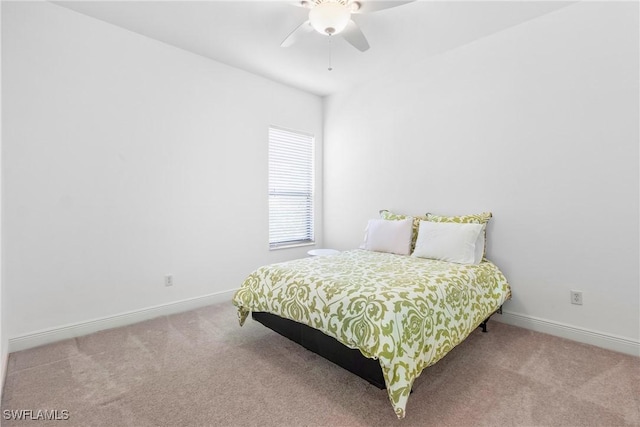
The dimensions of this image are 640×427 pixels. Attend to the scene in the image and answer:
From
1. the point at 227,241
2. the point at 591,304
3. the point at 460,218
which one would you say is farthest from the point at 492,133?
the point at 227,241

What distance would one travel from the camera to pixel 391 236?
3096 millimetres

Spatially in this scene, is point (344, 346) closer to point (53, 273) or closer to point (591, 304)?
point (591, 304)

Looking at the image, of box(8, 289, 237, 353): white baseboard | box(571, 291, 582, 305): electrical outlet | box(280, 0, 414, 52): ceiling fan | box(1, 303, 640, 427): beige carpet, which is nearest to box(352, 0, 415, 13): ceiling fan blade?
box(280, 0, 414, 52): ceiling fan

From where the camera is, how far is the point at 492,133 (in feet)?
9.17

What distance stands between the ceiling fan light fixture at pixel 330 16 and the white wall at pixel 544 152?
1.61m

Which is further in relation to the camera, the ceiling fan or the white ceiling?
the white ceiling

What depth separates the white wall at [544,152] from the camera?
2186 millimetres

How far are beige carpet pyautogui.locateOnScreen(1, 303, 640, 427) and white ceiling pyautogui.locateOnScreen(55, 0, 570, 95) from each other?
2624mm

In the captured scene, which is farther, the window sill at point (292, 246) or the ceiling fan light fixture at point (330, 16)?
the window sill at point (292, 246)

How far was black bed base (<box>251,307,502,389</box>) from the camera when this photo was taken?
161 centimetres

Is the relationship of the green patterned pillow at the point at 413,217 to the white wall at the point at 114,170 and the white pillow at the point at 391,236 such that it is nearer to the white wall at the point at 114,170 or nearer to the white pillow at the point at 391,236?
the white pillow at the point at 391,236

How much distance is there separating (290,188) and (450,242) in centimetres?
216

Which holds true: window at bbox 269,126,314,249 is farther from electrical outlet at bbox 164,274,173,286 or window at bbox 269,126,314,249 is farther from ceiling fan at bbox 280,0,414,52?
ceiling fan at bbox 280,0,414,52

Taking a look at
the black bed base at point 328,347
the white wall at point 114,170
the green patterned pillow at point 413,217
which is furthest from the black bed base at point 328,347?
the green patterned pillow at point 413,217
